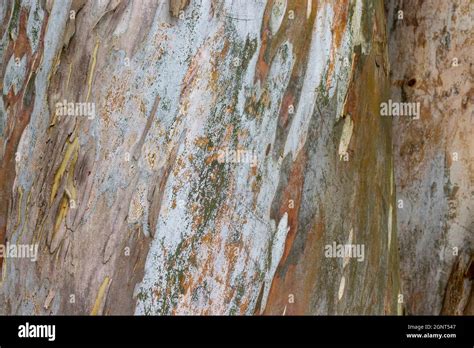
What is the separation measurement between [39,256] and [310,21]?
73cm

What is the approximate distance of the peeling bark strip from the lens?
1.52 m

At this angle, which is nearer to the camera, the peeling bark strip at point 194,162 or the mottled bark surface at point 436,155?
the peeling bark strip at point 194,162

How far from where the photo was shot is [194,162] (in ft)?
5.00

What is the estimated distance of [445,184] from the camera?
2074 millimetres

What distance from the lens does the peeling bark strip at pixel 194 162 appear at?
152 cm

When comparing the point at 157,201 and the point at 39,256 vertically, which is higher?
the point at 157,201

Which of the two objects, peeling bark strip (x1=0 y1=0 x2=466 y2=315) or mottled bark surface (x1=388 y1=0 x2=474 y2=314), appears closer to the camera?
peeling bark strip (x1=0 y1=0 x2=466 y2=315)

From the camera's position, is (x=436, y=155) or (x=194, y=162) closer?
(x=194, y=162)

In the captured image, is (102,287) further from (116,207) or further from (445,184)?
(445,184)
